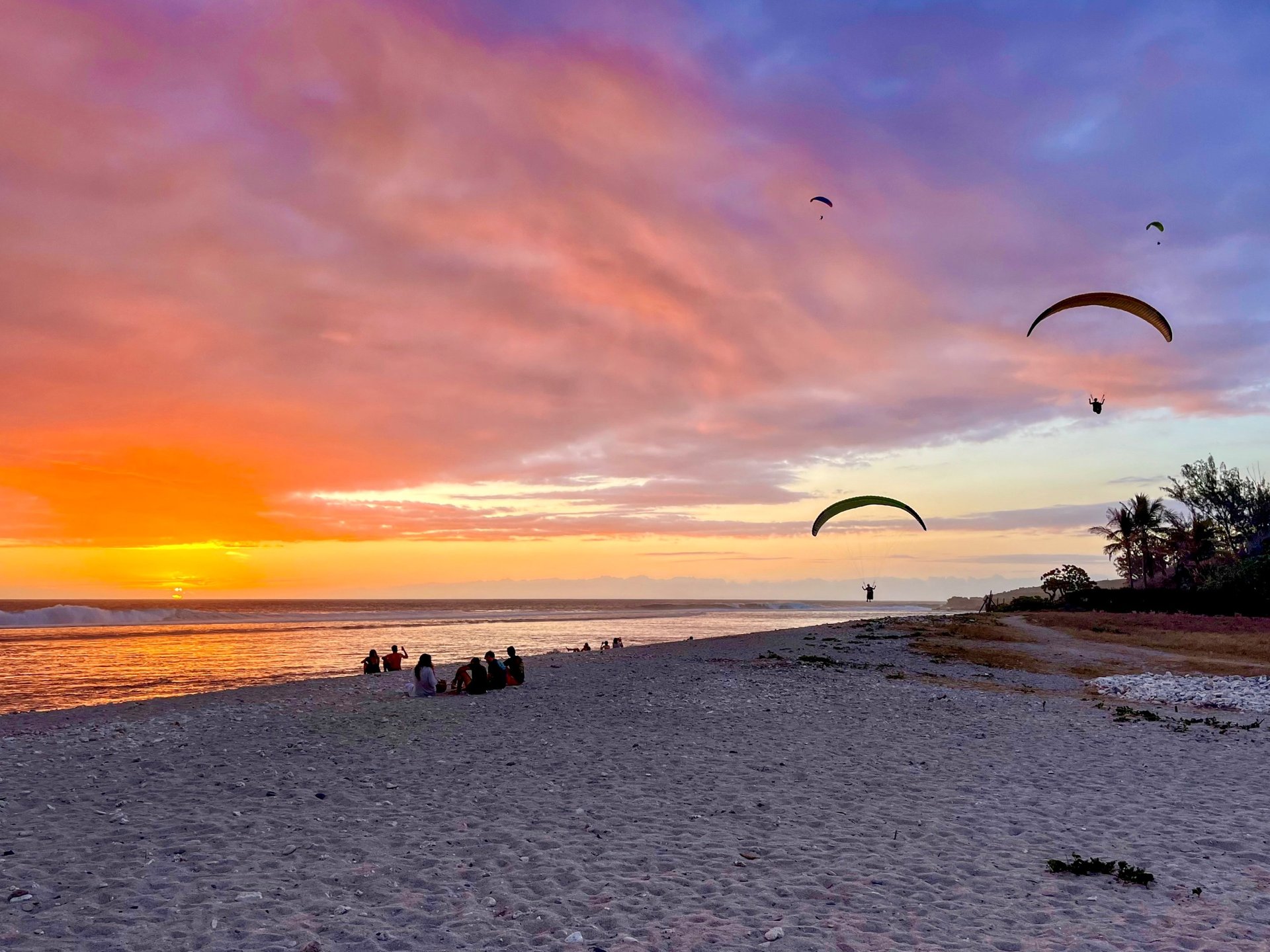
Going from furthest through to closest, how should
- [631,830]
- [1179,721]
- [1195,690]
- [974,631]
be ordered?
1. [974,631]
2. [1195,690]
3. [1179,721]
4. [631,830]

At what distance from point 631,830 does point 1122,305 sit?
25370 millimetres

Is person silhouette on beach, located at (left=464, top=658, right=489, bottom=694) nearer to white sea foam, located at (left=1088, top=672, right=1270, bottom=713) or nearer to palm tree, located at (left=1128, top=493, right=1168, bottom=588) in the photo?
white sea foam, located at (left=1088, top=672, right=1270, bottom=713)

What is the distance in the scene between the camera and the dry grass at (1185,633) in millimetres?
35875

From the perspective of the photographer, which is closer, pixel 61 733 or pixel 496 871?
pixel 496 871

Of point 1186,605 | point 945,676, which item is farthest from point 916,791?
point 1186,605

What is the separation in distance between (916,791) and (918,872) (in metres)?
3.67

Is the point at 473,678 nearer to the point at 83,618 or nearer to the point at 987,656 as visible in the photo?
the point at 987,656

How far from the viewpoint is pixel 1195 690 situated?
24.5 m

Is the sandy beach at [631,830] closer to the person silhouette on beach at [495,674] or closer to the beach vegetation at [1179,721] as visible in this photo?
the beach vegetation at [1179,721]

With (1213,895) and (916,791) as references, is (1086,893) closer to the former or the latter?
(1213,895)

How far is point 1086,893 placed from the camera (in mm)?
7957

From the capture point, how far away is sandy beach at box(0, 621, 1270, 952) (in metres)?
7.18

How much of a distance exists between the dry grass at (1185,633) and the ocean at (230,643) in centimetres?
2539

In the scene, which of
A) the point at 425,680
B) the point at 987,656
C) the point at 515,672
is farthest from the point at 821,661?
the point at 425,680
